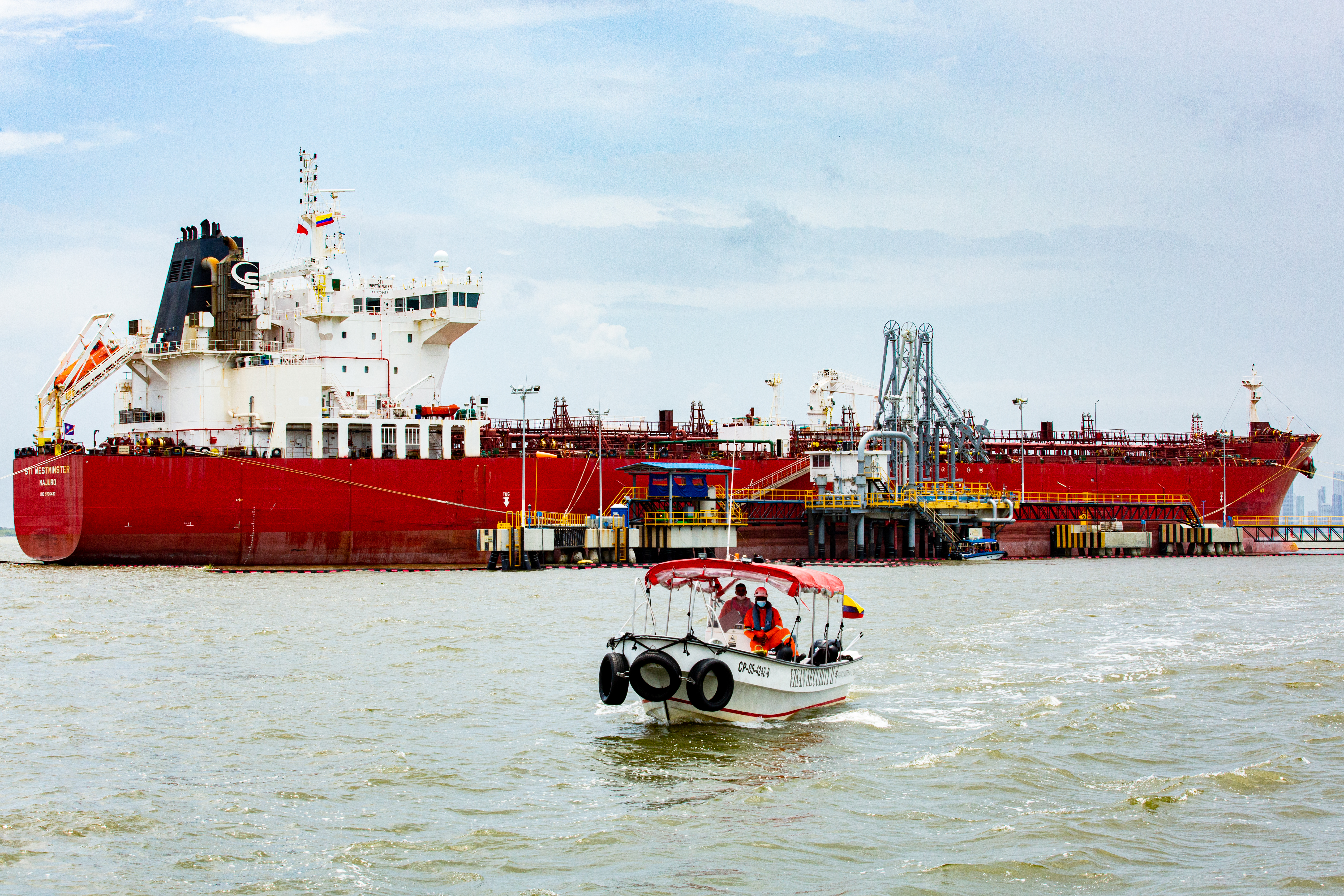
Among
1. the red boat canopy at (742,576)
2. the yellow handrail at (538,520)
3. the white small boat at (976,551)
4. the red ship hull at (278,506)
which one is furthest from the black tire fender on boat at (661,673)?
the white small boat at (976,551)

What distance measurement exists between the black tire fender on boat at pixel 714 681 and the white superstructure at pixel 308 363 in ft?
109

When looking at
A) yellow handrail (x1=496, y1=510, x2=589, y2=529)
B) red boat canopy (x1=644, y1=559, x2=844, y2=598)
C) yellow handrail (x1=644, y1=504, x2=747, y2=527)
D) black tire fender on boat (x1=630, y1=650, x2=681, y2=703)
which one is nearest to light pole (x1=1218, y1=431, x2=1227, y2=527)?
yellow handrail (x1=644, y1=504, x2=747, y2=527)

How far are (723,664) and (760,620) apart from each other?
1.51m

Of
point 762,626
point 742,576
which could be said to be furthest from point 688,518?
point 762,626

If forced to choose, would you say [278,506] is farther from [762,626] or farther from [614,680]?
[614,680]

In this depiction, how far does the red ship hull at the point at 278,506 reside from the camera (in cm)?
4369

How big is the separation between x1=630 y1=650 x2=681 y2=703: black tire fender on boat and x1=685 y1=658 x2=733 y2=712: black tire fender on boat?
179 mm

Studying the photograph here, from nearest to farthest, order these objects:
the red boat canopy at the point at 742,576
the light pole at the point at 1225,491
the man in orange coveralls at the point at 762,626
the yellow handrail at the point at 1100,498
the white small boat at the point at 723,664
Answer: the white small boat at the point at 723,664, the man in orange coveralls at the point at 762,626, the red boat canopy at the point at 742,576, the yellow handrail at the point at 1100,498, the light pole at the point at 1225,491

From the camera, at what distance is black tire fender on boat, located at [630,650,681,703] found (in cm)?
1623

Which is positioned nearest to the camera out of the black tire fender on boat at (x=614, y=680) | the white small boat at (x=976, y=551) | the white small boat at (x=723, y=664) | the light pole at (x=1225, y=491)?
the white small boat at (x=723, y=664)

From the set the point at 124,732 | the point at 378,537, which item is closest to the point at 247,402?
the point at 378,537

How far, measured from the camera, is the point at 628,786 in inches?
544

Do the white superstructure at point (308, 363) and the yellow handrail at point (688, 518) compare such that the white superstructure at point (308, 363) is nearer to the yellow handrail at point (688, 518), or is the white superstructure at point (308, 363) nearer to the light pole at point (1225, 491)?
the yellow handrail at point (688, 518)

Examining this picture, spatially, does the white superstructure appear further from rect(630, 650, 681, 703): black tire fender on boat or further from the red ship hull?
rect(630, 650, 681, 703): black tire fender on boat
